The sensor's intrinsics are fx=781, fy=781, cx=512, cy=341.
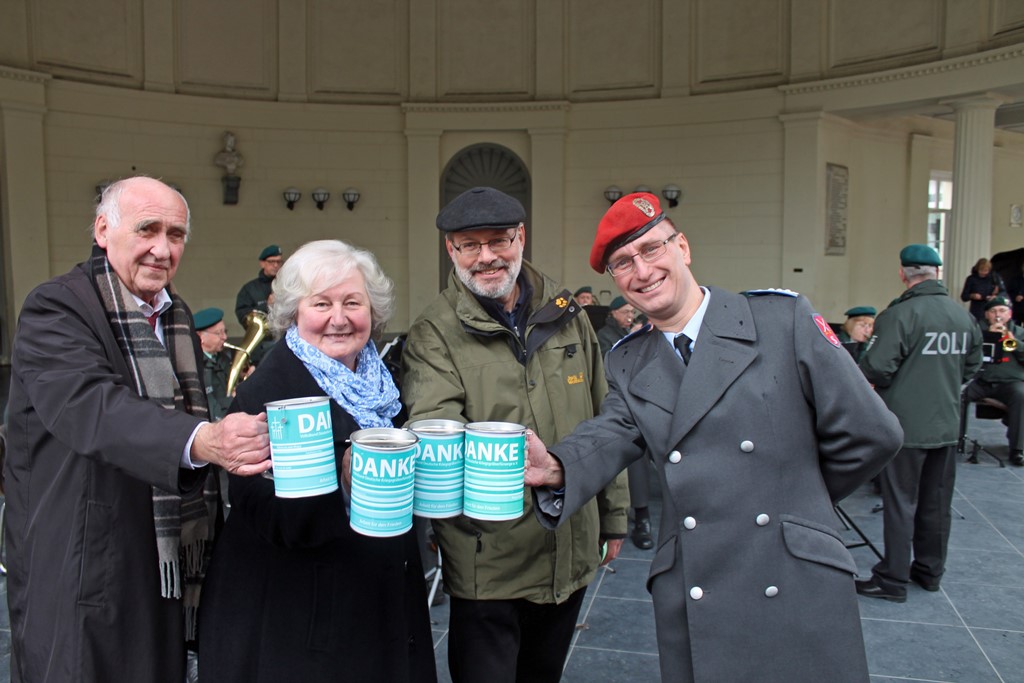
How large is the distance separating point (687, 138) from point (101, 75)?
32.3ft

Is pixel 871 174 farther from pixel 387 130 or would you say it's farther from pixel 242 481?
pixel 242 481

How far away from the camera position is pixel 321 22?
Answer: 14109 mm

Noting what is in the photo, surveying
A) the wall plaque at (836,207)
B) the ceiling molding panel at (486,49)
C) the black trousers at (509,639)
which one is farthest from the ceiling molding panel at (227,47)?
the black trousers at (509,639)

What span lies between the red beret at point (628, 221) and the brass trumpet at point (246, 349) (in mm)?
4159

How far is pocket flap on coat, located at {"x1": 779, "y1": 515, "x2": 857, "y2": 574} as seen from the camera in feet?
5.96

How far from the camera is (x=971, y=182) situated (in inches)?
473

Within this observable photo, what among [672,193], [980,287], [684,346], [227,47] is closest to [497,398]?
[684,346]

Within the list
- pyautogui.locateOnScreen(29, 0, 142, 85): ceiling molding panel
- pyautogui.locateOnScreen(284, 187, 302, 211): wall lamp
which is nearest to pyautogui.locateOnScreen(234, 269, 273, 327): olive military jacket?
pyautogui.locateOnScreen(284, 187, 302, 211): wall lamp

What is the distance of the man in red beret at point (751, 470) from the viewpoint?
182cm

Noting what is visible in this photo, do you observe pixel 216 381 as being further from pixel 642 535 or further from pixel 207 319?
pixel 642 535

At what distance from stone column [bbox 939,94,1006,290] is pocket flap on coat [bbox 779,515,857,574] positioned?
39.8 feet

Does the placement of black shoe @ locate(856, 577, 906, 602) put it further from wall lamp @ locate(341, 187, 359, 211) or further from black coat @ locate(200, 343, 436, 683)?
wall lamp @ locate(341, 187, 359, 211)

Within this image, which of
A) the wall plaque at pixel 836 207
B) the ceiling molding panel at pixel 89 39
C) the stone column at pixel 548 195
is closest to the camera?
the ceiling molding panel at pixel 89 39

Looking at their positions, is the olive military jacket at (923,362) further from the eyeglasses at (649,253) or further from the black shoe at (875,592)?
the eyeglasses at (649,253)
